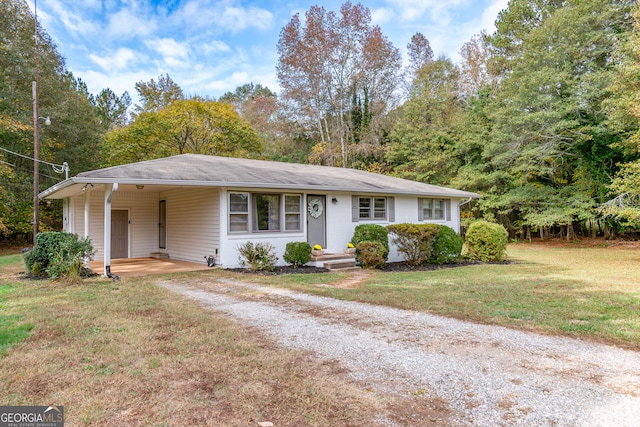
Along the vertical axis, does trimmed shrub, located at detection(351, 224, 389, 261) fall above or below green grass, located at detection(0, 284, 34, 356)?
above

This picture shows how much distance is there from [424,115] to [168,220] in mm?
17050

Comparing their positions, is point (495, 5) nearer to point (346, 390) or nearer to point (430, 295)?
point (430, 295)

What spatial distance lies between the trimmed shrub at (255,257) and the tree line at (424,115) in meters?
11.9

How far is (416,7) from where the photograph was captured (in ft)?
51.3

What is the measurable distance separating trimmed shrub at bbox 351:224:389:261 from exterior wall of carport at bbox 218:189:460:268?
61cm

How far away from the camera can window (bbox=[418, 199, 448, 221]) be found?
1427cm

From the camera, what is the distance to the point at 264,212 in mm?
10562

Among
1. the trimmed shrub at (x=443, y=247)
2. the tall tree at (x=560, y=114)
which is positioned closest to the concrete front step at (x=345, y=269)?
the trimmed shrub at (x=443, y=247)

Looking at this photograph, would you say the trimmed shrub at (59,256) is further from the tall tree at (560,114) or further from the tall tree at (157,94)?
the tall tree at (157,94)

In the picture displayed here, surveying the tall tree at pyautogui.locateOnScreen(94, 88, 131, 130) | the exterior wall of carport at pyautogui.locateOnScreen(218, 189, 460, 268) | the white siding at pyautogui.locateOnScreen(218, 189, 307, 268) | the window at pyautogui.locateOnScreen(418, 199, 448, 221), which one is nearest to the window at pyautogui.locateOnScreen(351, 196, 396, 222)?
the exterior wall of carport at pyautogui.locateOnScreen(218, 189, 460, 268)

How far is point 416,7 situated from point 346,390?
1666 centimetres

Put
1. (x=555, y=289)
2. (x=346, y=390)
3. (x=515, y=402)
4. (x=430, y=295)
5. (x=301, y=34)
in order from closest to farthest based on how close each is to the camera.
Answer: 1. (x=515, y=402)
2. (x=346, y=390)
3. (x=430, y=295)
4. (x=555, y=289)
5. (x=301, y=34)

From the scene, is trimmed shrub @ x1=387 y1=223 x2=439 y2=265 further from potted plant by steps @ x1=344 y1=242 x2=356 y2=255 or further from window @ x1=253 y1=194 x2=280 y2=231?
window @ x1=253 y1=194 x2=280 y2=231

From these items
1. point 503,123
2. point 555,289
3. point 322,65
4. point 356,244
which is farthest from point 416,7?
point 555,289
